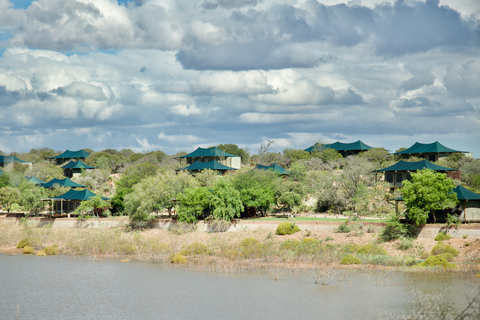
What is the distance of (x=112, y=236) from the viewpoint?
5150 cm

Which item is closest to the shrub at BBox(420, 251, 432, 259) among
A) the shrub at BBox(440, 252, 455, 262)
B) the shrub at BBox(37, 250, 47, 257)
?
the shrub at BBox(440, 252, 455, 262)

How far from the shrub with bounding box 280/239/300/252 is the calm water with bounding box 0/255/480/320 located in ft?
21.8

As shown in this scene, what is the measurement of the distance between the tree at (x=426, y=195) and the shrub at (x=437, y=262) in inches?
245

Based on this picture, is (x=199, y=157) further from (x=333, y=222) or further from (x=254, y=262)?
(x=254, y=262)

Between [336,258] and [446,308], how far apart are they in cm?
1461

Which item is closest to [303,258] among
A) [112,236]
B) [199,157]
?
[112,236]

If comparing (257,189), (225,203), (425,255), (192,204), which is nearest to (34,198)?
(192,204)

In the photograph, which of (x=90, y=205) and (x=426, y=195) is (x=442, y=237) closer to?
(x=426, y=195)

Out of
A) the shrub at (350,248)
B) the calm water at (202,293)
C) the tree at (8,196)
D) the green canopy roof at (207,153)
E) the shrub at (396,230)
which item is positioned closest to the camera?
the calm water at (202,293)

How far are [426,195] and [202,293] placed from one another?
73.3 ft

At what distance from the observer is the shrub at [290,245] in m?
43.8

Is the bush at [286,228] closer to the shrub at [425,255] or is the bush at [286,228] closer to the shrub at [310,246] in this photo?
the shrub at [310,246]

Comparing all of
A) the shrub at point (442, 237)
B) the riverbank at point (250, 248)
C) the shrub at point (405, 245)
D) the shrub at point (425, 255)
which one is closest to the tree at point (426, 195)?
the shrub at point (442, 237)

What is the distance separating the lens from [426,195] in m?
44.2
